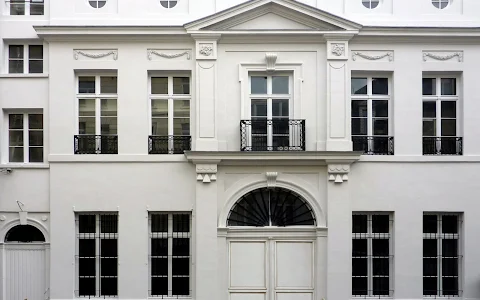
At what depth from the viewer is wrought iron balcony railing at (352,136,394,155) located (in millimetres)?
12664

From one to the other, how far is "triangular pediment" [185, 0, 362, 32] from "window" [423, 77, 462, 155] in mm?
2425

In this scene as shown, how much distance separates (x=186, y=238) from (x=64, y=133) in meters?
3.70

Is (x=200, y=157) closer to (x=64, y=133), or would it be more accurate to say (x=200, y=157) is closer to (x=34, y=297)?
(x=64, y=133)

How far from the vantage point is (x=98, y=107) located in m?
12.7

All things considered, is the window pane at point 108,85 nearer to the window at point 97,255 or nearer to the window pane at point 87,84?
the window pane at point 87,84

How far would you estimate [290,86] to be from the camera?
1270 centimetres

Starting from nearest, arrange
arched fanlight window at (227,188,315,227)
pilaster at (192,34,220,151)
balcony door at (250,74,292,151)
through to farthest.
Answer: pilaster at (192,34,220,151) < balcony door at (250,74,292,151) < arched fanlight window at (227,188,315,227)

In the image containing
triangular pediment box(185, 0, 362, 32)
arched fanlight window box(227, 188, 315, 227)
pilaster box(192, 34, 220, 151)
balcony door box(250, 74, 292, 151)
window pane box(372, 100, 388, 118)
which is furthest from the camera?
window pane box(372, 100, 388, 118)

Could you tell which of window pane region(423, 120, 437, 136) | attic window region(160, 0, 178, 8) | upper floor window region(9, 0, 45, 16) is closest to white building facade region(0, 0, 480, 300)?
attic window region(160, 0, 178, 8)

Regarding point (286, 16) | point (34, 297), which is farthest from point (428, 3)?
point (34, 297)

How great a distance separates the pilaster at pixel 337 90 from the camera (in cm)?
1231

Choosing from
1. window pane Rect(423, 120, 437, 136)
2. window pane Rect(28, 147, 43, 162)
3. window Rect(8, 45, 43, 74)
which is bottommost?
window pane Rect(28, 147, 43, 162)

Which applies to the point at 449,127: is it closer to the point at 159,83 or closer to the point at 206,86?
the point at 206,86

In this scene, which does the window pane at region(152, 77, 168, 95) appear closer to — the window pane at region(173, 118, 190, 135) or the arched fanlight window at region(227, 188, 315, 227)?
the window pane at region(173, 118, 190, 135)
